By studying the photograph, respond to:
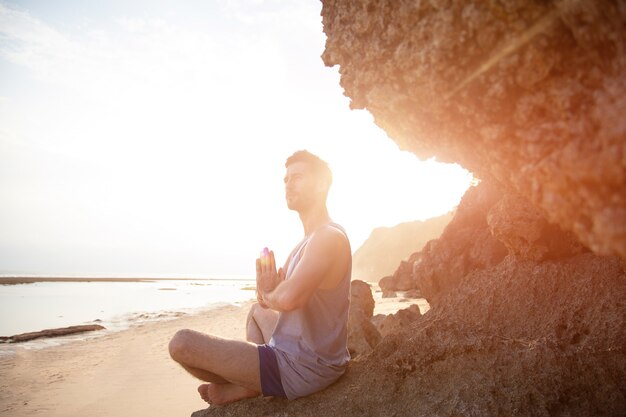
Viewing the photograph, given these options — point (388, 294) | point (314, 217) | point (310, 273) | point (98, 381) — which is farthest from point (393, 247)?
point (310, 273)

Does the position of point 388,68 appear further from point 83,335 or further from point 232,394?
point 83,335

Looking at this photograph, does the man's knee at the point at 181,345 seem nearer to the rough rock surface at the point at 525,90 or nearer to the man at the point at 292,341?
the man at the point at 292,341

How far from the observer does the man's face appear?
404 cm

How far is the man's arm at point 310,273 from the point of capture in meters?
3.36

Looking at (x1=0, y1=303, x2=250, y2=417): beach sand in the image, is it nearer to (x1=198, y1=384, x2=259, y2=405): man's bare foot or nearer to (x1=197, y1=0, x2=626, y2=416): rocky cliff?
(x1=198, y1=384, x2=259, y2=405): man's bare foot

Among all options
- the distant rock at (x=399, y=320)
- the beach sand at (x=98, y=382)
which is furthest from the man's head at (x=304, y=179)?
the beach sand at (x=98, y=382)

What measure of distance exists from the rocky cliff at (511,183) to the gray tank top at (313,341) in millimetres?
189

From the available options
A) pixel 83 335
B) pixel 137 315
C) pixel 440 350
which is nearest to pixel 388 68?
pixel 440 350

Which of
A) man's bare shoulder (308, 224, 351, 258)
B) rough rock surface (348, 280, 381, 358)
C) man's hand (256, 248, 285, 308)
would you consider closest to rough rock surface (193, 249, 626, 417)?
man's hand (256, 248, 285, 308)

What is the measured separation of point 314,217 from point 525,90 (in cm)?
242

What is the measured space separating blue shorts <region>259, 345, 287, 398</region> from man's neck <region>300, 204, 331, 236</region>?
1.24m

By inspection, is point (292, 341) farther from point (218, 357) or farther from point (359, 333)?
point (359, 333)

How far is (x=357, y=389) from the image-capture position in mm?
3623

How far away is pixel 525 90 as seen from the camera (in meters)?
2.09
